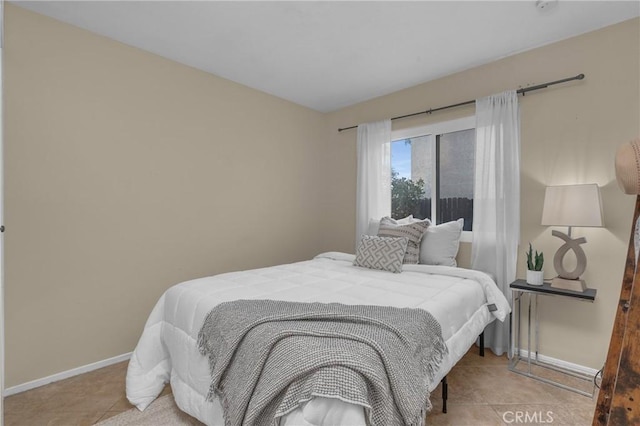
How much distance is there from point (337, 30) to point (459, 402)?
271cm

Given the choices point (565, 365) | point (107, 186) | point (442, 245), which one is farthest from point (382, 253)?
point (107, 186)

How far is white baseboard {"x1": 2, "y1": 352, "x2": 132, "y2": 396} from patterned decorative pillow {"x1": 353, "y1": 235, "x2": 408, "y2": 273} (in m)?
2.14

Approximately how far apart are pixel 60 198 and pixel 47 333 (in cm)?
97

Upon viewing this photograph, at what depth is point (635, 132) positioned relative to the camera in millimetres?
2199

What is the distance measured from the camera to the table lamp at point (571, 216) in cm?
213

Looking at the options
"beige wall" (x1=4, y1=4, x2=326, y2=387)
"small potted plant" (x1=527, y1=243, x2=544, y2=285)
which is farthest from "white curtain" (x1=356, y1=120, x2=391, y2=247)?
"small potted plant" (x1=527, y1=243, x2=544, y2=285)

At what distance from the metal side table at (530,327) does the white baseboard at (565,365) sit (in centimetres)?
1

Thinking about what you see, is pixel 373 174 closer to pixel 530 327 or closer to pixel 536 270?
pixel 536 270

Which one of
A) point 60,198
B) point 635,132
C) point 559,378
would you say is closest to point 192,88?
point 60,198

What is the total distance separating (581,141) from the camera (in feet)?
7.91

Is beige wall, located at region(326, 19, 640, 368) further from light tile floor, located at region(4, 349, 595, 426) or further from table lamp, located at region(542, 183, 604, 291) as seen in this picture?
light tile floor, located at region(4, 349, 595, 426)

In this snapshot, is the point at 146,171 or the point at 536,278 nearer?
the point at 536,278

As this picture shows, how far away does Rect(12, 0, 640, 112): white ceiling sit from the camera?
2137 millimetres

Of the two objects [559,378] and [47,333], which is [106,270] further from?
[559,378]
